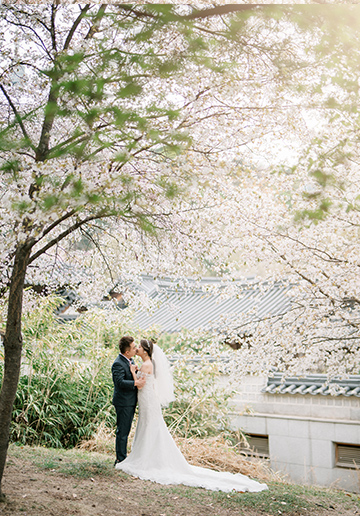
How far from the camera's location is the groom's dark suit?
4105 millimetres

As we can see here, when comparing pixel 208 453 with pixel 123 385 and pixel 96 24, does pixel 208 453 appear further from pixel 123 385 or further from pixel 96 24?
pixel 96 24

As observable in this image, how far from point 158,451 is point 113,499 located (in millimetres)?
1005

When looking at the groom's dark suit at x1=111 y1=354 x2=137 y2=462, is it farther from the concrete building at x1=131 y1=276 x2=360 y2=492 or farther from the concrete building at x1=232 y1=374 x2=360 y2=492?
the concrete building at x1=232 y1=374 x2=360 y2=492

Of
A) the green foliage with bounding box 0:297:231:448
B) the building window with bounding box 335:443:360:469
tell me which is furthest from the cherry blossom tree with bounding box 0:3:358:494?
the building window with bounding box 335:443:360:469

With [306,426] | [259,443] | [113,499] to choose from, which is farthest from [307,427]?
[113,499]

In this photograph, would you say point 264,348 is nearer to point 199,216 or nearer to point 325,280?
point 325,280

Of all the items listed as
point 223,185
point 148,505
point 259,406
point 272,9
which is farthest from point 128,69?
point 259,406

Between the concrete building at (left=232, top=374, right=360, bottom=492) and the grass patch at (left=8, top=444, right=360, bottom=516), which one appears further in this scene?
the concrete building at (left=232, top=374, right=360, bottom=492)

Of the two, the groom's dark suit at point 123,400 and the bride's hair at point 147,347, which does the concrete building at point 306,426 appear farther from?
the groom's dark suit at point 123,400

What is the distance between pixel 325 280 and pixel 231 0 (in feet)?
8.86

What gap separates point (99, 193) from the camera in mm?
2338

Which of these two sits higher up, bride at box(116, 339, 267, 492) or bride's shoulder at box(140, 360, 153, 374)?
bride's shoulder at box(140, 360, 153, 374)

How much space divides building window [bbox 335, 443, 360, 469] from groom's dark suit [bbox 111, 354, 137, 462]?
408 cm

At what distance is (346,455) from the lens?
693cm
